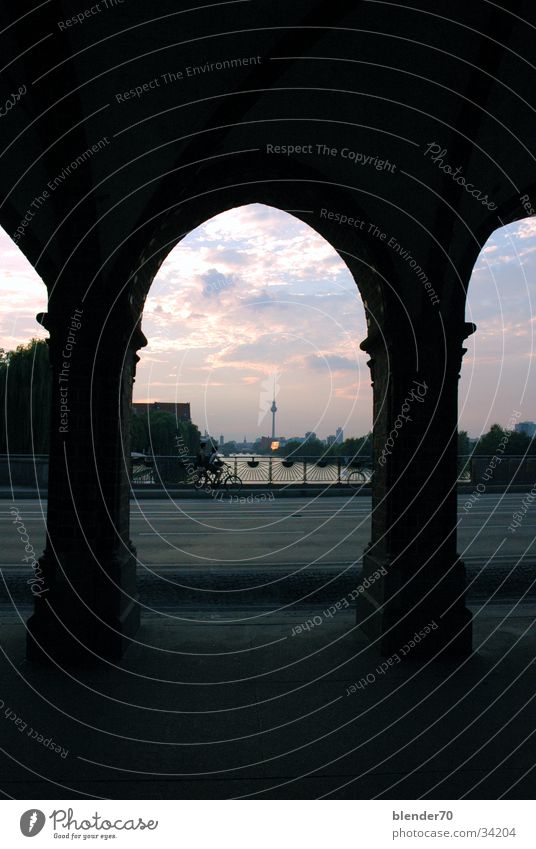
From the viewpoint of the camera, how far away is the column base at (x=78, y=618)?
5488 millimetres

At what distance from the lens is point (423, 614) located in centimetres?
588

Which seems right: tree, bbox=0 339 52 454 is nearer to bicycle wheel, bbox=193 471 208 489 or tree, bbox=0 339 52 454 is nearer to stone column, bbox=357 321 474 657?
bicycle wheel, bbox=193 471 208 489

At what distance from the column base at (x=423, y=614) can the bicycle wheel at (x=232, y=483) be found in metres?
17.2

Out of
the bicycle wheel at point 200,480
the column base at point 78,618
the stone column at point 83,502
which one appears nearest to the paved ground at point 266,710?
the column base at point 78,618

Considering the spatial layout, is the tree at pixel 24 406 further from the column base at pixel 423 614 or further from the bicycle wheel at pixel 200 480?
the column base at pixel 423 614

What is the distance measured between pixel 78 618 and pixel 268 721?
2.14 meters

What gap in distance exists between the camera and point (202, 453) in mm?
22906

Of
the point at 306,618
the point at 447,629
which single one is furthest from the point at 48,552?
the point at 447,629

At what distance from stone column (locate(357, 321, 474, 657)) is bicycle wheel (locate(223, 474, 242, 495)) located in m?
17.1

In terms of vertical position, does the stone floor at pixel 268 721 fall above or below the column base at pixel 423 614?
below

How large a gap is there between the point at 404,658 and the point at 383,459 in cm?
195

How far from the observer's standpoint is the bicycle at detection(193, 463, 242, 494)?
2300cm

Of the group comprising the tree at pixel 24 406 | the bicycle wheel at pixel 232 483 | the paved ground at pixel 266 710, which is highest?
the tree at pixel 24 406

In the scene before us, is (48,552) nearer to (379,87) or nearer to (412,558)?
(412,558)
